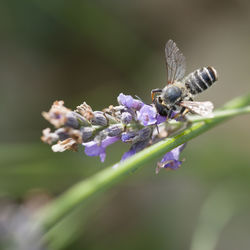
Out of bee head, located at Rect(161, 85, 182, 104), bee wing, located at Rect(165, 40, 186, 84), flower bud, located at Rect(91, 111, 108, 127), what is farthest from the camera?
bee wing, located at Rect(165, 40, 186, 84)

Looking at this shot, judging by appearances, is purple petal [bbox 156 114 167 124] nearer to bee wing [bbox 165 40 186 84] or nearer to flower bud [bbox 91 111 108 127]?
flower bud [bbox 91 111 108 127]

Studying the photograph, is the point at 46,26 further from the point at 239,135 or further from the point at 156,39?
the point at 239,135

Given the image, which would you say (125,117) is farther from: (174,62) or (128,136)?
(174,62)

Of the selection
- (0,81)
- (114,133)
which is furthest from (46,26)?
(114,133)

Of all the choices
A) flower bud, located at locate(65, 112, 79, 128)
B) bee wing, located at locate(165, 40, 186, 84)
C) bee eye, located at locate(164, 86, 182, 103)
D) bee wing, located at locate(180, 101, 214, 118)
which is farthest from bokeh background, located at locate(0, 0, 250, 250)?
flower bud, located at locate(65, 112, 79, 128)

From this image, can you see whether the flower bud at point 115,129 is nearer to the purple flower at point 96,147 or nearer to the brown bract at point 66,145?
the purple flower at point 96,147

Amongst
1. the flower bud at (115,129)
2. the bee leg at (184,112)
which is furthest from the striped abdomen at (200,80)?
the flower bud at (115,129)
